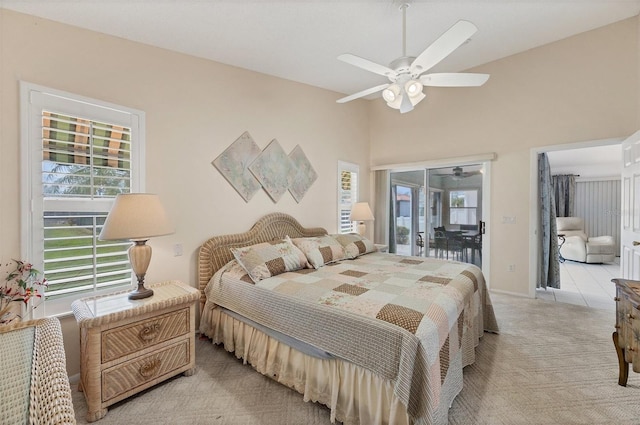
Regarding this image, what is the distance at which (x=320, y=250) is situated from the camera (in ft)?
10.0

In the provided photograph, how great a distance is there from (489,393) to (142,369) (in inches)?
96.5

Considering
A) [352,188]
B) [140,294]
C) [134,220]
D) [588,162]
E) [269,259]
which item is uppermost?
[588,162]

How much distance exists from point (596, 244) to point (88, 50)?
8.98 m

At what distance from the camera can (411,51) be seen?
3.23m

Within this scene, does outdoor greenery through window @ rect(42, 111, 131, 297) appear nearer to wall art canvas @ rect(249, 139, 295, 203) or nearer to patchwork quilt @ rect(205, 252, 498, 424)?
patchwork quilt @ rect(205, 252, 498, 424)

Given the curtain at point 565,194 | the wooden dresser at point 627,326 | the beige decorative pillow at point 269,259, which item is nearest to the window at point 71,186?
the beige decorative pillow at point 269,259

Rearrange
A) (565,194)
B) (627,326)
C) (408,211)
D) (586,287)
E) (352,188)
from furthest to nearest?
1. (565,194)
2. (408,211)
3. (352,188)
4. (586,287)
5. (627,326)

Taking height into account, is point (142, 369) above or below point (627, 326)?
below

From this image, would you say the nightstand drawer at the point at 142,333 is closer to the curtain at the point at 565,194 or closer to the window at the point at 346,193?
the window at the point at 346,193

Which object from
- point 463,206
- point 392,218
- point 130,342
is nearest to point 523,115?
point 463,206

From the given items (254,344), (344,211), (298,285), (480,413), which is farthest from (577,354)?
(344,211)

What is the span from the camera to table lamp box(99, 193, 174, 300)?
1953 mm

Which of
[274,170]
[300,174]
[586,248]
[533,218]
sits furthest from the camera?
[586,248]

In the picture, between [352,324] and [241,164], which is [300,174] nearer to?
[241,164]
